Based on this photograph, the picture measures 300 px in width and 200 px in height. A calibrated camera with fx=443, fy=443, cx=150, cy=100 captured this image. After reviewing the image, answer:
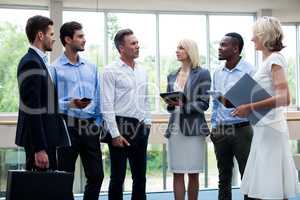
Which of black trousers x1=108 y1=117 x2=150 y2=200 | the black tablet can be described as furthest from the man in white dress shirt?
the black tablet

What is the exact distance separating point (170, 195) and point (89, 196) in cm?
181

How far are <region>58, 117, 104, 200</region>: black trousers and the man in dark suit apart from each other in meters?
0.39

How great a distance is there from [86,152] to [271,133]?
4.58 feet

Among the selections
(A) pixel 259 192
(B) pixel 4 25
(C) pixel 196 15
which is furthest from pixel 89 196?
(C) pixel 196 15

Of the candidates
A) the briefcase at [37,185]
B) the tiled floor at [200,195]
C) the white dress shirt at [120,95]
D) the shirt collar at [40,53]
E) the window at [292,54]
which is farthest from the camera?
the window at [292,54]

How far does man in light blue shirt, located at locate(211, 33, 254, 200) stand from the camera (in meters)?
3.58

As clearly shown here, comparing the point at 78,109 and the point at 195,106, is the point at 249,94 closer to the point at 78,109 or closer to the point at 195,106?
the point at 195,106

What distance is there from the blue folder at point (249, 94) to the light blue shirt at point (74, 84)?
1.09 metres

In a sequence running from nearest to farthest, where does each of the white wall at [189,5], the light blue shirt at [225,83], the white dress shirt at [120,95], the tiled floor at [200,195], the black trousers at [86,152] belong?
the black trousers at [86,152] < the white dress shirt at [120,95] < the light blue shirt at [225,83] < the tiled floor at [200,195] < the white wall at [189,5]

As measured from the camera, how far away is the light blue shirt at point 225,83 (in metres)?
3.67

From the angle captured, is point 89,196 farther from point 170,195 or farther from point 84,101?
point 170,195

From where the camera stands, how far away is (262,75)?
2803mm

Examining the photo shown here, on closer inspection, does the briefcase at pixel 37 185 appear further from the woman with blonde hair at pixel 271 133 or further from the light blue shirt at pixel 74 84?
the woman with blonde hair at pixel 271 133

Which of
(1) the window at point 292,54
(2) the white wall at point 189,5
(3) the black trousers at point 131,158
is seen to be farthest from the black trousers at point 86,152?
(1) the window at point 292,54
